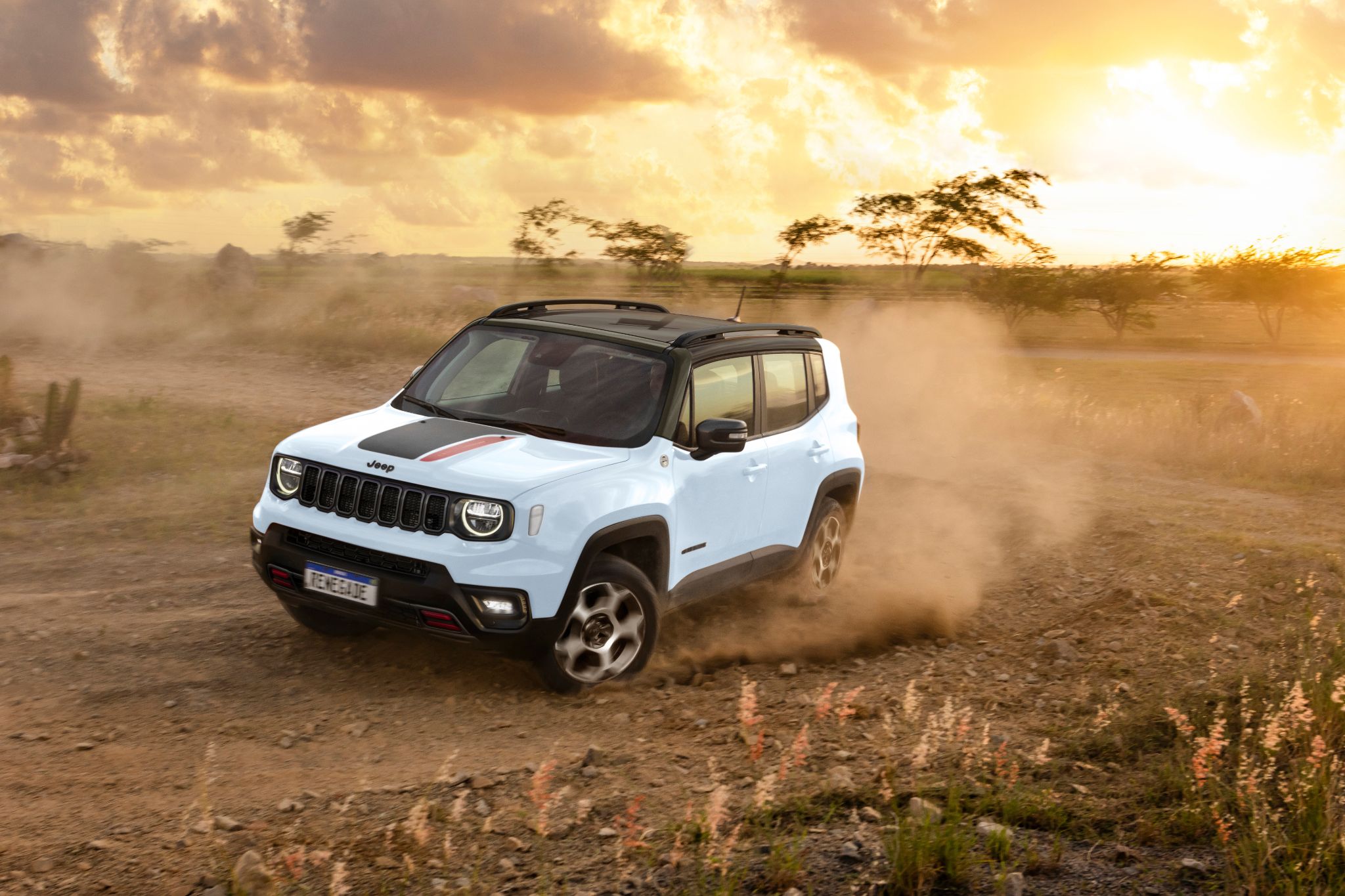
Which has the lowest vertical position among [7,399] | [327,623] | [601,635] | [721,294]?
[327,623]

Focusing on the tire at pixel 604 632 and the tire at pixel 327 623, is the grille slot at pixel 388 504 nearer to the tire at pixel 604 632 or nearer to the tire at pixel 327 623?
the tire at pixel 604 632

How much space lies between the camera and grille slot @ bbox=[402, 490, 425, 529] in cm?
520

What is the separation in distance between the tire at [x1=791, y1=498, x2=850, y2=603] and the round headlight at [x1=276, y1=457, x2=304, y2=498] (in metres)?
3.10

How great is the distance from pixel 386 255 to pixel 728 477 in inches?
1195

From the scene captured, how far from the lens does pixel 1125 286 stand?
42.1 metres

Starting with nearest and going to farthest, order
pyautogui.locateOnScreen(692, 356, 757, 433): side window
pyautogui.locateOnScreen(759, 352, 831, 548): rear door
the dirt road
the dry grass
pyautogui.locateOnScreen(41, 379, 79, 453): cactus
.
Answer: the dirt road
pyautogui.locateOnScreen(692, 356, 757, 433): side window
pyautogui.locateOnScreen(759, 352, 831, 548): rear door
pyautogui.locateOnScreen(41, 379, 79, 453): cactus
the dry grass

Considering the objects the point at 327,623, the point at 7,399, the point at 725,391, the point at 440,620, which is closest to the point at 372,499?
the point at 440,620

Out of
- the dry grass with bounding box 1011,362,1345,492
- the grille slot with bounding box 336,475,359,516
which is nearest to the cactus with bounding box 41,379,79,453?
the grille slot with bounding box 336,475,359,516

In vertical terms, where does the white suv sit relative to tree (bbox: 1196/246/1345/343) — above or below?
below

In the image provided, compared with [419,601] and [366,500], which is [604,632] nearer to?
[419,601]

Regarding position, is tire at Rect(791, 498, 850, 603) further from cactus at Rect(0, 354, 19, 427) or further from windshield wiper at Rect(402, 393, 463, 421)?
cactus at Rect(0, 354, 19, 427)

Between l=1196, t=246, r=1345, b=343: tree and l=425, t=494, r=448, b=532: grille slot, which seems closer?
l=425, t=494, r=448, b=532: grille slot

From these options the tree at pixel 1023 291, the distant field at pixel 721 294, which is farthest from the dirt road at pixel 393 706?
the tree at pixel 1023 291

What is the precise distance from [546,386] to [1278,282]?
1734 inches
